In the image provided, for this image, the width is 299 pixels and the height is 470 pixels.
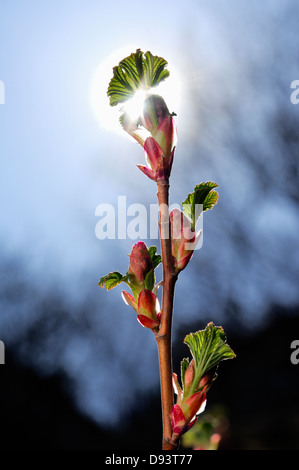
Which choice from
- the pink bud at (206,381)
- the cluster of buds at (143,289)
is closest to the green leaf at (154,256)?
the cluster of buds at (143,289)

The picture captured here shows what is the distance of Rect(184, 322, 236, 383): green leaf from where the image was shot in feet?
1.61

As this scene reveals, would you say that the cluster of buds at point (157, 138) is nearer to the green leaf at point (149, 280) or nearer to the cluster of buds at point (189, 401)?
the green leaf at point (149, 280)

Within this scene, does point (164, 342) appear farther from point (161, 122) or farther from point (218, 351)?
point (161, 122)

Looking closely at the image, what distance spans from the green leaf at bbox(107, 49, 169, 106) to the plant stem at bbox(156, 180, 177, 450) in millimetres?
136

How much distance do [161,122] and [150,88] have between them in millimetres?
62

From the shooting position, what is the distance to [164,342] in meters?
0.48

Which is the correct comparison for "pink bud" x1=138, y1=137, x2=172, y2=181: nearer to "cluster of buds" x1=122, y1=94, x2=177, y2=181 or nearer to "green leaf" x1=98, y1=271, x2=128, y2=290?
"cluster of buds" x1=122, y1=94, x2=177, y2=181

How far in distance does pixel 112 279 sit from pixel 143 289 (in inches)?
1.7

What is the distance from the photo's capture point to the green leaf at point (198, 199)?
0.50 metres

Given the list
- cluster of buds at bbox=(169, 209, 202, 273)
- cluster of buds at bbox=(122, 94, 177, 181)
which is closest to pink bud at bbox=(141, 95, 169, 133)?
cluster of buds at bbox=(122, 94, 177, 181)

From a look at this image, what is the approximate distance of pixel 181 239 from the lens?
494 millimetres

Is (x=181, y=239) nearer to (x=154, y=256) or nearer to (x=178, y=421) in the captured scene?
(x=154, y=256)

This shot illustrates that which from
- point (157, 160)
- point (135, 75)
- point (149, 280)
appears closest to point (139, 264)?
point (149, 280)
